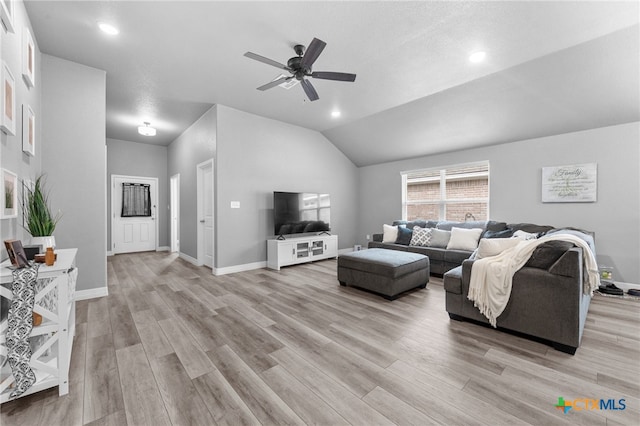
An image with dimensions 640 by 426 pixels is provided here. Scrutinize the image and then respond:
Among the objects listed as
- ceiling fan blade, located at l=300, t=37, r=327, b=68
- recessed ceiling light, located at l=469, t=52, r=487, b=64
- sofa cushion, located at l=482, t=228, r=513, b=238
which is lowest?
sofa cushion, located at l=482, t=228, r=513, b=238

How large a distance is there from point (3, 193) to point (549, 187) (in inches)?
248

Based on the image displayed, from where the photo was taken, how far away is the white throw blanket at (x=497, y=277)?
88.4 inches

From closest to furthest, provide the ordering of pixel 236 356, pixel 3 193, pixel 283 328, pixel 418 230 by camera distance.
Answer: pixel 3 193
pixel 236 356
pixel 283 328
pixel 418 230

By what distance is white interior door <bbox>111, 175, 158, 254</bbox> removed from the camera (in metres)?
6.34

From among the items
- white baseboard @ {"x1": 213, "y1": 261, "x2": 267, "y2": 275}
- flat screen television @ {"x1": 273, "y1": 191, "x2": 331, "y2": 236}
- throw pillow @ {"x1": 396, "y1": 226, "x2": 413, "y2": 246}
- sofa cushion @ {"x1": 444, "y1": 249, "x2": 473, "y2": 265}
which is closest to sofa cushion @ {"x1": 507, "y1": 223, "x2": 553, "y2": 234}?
sofa cushion @ {"x1": 444, "y1": 249, "x2": 473, "y2": 265}

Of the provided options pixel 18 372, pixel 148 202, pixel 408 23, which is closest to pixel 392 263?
pixel 408 23

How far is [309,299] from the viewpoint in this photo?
3209 mm

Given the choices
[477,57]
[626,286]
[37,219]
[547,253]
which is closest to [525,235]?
[626,286]

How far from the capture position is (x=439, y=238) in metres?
4.74

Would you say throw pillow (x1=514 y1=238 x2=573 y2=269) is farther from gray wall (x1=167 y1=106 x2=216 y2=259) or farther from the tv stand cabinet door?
gray wall (x1=167 y1=106 x2=216 y2=259)

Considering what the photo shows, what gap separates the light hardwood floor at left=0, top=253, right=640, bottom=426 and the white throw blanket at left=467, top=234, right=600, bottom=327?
248 mm

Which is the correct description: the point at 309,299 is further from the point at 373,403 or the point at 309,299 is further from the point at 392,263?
the point at 373,403

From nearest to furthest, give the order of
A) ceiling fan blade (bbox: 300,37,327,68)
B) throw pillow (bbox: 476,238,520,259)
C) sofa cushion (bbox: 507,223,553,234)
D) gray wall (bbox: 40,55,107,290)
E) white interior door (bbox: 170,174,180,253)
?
ceiling fan blade (bbox: 300,37,327,68)
throw pillow (bbox: 476,238,520,259)
gray wall (bbox: 40,55,107,290)
sofa cushion (bbox: 507,223,553,234)
white interior door (bbox: 170,174,180,253)

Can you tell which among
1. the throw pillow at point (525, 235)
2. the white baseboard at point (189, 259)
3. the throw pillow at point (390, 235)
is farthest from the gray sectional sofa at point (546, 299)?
the white baseboard at point (189, 259)
